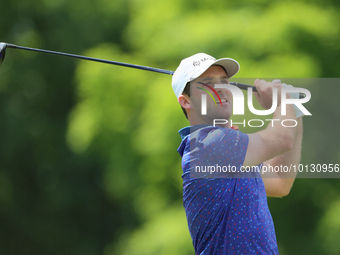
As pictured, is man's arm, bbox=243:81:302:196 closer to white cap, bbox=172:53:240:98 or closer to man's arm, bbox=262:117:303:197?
white cap, bbox=172:53:240:98

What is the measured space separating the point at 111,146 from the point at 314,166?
239 centimetres

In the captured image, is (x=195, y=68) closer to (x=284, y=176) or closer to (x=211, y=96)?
(x=211, y=96)

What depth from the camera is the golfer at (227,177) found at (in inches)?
68.6

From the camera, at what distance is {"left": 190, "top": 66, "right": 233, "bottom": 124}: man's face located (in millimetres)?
1860

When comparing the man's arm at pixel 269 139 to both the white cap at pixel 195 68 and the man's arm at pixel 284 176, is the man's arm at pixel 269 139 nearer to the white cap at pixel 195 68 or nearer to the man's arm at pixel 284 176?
the white cap at pixel 195 68

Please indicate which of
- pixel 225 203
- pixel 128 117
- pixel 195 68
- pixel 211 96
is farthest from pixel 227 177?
pixel 128 117

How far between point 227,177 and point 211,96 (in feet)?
0.81

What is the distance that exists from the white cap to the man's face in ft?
0.07

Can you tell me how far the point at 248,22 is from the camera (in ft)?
15.6

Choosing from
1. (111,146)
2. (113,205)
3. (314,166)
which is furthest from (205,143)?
(113,205)

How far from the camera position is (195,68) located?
Result: 1.90 metres

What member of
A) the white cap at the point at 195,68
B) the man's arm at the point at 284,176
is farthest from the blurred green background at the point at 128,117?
the white cap at the point at 195,68

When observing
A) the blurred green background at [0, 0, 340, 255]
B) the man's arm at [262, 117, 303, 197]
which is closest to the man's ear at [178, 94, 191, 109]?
the man's arm at [262, 117, 303, 197]

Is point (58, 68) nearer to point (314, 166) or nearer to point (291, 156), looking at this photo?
point (314, 166)
